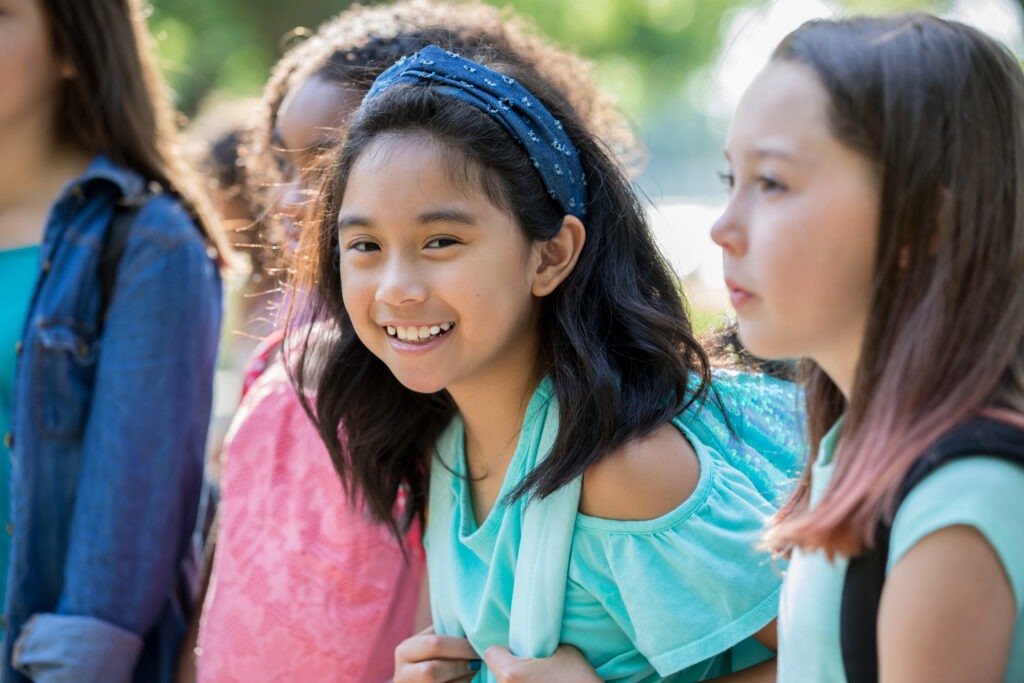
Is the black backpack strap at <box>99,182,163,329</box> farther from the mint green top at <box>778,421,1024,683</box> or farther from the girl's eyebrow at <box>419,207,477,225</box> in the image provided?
the mint green top at <box>778,421,1024,683</box>

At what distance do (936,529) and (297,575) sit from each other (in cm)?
141

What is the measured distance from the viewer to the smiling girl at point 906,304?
1.25m

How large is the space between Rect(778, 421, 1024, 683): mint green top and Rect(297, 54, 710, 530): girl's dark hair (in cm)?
52

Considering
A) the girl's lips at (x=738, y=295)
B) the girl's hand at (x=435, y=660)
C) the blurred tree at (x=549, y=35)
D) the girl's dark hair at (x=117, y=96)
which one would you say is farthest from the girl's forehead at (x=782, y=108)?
the blurred tree at (x=549, y=35)

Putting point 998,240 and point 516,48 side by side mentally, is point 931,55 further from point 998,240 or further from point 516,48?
point 516,48

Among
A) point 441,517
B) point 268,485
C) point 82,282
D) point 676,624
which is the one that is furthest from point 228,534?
point 676,624

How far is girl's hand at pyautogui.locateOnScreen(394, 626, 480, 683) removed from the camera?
2004 mm

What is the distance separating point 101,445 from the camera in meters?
2.52

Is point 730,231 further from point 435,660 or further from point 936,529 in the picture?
point 435,660

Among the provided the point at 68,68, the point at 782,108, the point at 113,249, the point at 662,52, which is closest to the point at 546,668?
the point at 782,108

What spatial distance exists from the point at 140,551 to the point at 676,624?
132cm

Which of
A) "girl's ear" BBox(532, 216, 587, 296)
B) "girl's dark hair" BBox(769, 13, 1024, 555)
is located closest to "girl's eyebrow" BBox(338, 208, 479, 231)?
"girl's ear" BBox(532, 216, 587, 296)

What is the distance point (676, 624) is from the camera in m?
1.79

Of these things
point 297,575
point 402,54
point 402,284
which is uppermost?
point 402,54
